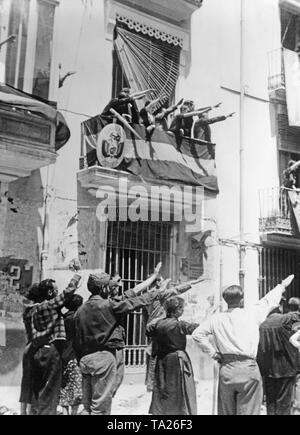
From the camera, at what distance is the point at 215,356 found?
5277 mm

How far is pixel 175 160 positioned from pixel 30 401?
4505mm

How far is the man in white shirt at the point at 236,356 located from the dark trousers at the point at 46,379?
1.47 meters

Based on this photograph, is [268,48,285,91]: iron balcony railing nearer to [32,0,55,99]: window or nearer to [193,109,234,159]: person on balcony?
[193,109,234,159]: person on balcony

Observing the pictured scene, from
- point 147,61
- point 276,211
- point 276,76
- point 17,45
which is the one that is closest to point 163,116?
point 147,61

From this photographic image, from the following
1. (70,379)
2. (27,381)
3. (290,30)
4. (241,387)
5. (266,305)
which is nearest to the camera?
(241,387)

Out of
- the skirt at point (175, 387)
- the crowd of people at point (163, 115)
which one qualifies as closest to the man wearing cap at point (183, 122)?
the crowd of people at point (163, 115)

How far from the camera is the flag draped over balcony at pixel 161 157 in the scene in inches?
313

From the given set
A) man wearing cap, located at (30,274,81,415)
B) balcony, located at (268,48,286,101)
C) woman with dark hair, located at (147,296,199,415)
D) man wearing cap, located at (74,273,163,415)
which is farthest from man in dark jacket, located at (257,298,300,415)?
balcony, located at (268,48,286,101)

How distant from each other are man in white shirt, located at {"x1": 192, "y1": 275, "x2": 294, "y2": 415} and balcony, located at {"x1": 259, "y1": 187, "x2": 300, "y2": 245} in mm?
4642

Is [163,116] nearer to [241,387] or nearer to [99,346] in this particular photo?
[99,346]

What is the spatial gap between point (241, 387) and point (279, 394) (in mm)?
1523

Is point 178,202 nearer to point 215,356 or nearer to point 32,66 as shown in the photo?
point 32,66

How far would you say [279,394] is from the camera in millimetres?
6402

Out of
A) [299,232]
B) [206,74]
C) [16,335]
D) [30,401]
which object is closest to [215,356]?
[30,401]
